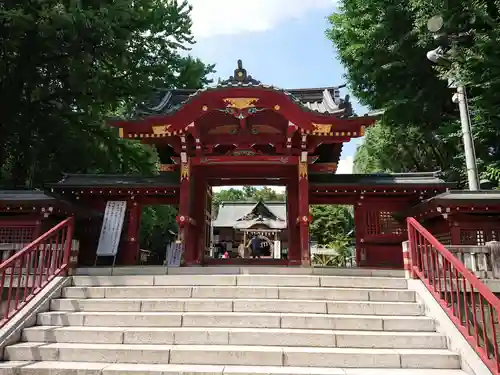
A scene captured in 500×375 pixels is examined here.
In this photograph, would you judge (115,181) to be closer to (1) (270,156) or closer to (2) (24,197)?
(2) (24,197)

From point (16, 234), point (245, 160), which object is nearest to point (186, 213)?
point (245, 160)

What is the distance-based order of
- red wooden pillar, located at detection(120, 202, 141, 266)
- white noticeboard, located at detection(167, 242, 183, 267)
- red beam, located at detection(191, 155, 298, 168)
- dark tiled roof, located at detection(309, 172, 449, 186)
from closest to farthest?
red beam, located at detection(191, 155, 298, 168)
white noticeboard, located at detection(167, 242, 183, 267)
dark tiled roof, located at detection(309, 172, 449, 186)
red wooden pillar, located at detection(120, 202, 141, 266)

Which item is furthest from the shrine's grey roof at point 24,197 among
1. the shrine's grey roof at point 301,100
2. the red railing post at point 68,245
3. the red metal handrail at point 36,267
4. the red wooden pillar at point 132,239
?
the shrine's grey roof at point 301,100

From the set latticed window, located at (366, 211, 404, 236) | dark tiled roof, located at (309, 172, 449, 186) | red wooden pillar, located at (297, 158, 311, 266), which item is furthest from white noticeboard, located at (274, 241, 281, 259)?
red wooden pillar, located at (297, 158, 311, 266)

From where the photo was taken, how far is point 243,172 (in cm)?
1139

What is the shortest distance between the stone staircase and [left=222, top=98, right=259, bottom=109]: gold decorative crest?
4636 mm

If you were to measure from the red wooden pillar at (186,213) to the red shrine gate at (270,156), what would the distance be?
0.03 m

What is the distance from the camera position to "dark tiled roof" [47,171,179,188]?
37.9ft

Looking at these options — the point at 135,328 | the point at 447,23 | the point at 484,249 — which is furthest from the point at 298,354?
the point at 447,23

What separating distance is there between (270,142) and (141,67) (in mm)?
9710

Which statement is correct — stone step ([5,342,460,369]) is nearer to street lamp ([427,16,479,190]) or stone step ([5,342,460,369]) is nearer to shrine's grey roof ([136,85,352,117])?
street lamp ([427,16,479,190])

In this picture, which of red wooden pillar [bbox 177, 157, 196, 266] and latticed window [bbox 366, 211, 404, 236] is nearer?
red wooden pillar [bbox 177, 157, 196, 266]

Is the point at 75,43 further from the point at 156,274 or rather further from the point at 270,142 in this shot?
the point at 156,274

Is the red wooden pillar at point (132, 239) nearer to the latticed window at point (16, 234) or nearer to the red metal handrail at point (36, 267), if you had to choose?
the latticed window at point (16, 234)
